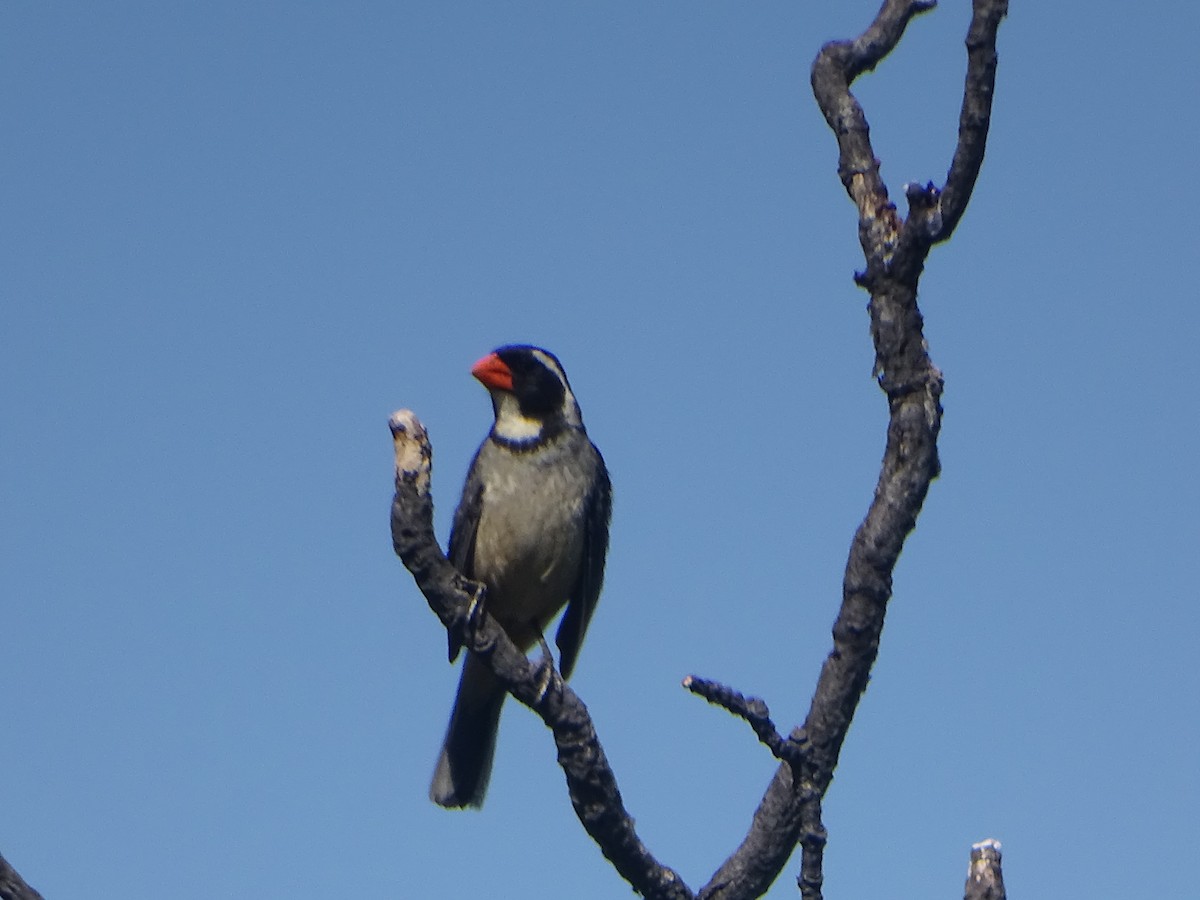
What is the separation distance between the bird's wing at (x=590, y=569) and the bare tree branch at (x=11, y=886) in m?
3.79

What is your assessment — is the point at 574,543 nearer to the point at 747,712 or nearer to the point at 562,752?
the point at 562,752

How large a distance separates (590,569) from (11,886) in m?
3.90

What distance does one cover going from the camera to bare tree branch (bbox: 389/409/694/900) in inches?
186

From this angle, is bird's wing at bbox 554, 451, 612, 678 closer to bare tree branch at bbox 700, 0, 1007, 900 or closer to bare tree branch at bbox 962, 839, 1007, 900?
bare tree branch at bbox 700, 0, 1007, 900

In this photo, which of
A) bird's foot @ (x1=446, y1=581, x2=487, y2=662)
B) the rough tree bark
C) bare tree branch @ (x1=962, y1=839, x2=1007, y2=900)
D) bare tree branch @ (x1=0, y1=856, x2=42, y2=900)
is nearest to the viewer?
bare tree branch @ (x1=962, y1=839, x2=1007, y2=900)

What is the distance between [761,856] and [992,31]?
7.57 ft

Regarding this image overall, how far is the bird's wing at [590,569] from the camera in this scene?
7414 mm

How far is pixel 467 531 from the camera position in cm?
729

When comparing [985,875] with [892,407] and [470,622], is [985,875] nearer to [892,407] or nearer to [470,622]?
[892,407]

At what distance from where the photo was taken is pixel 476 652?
204 inches

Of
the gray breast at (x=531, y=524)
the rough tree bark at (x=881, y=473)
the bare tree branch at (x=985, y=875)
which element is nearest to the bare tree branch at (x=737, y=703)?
the rough tree bark at (x=881, y=473)

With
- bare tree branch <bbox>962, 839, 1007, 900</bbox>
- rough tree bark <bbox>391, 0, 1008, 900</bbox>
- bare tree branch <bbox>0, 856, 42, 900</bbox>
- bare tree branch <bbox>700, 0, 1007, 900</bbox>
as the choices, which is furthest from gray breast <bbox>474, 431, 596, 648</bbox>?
bare tree branch <bbox>962, 839, 1007, 900</bbox>

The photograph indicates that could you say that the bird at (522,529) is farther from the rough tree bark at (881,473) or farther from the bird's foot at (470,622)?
the rough tree bark at (881,473)

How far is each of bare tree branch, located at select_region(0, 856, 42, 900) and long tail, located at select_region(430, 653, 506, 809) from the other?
137 inches
